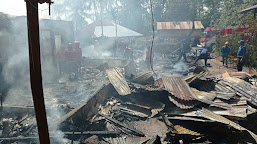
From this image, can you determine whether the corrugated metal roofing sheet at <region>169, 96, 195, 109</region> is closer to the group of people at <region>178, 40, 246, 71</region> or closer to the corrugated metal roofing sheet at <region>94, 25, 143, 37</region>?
the group of people at <region>178, 40, 246, 71</region>

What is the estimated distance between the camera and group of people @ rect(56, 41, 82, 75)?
501 inches

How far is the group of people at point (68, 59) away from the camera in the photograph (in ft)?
41.7

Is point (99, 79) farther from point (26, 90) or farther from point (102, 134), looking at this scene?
point (102, 134)

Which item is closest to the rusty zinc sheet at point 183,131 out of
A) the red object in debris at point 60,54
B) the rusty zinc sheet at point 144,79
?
the rusty zinc sheet at point 144,79

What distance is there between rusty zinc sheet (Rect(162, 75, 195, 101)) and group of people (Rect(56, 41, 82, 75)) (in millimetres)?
6942

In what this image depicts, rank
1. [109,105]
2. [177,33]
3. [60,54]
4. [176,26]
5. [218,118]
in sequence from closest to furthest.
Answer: [218,118] → [109,105] → [60,54] → [176,26] → [177,33]

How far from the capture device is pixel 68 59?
12.8m

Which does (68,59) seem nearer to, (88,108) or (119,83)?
(119,83)

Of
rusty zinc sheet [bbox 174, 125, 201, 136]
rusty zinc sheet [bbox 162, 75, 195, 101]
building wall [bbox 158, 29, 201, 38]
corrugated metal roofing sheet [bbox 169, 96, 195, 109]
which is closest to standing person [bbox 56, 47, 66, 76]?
rusty zinc sheet [bbox 162, 75, 195, 101]

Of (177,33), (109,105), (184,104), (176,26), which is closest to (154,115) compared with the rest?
(184,104)

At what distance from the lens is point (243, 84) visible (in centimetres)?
741

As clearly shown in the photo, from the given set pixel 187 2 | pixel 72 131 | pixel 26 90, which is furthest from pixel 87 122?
pixel 187 2

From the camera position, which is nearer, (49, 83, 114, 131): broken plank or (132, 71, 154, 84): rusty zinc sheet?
(49, 83, 114, 131): broken plank

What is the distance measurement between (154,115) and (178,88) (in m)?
1.64
